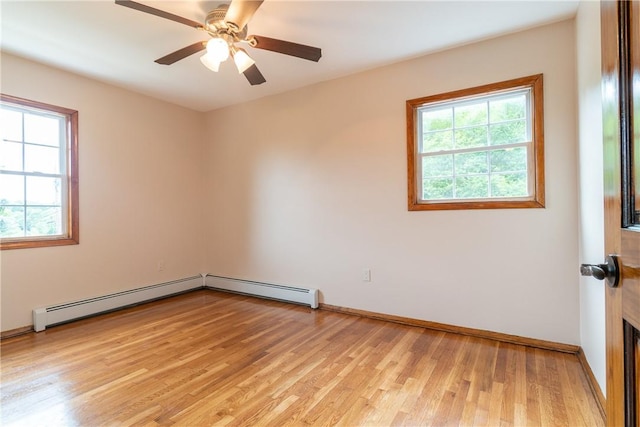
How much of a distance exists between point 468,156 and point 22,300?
428cm

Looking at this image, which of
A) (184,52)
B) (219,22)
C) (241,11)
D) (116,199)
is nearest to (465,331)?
(241,11)

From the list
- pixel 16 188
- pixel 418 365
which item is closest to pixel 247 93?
pixel 16 188

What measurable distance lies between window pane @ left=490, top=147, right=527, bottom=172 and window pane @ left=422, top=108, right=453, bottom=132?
490 millimetres

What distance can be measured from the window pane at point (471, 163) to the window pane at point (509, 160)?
69mm

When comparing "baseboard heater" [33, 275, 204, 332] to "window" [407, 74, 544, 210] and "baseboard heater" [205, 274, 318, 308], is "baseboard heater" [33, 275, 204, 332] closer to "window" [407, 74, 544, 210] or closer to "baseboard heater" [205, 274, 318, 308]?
"baseboard heater" [205, 274, 318, 308]

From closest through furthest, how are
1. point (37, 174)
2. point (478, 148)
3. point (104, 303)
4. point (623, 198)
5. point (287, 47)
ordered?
point (623, 198) < point (287, 47) < point (478, 148) < point (37, 174) < point (104, 303)

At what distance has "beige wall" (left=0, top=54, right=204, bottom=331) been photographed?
287 cm

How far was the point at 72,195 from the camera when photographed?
10.4 feet

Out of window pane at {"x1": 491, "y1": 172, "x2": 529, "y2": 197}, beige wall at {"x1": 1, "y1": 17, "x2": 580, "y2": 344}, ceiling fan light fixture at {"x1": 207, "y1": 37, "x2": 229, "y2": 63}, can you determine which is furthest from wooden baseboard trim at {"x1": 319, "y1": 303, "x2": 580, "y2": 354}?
ceiling fan light fixture at {"x1": 207, "y1": 37, "x2": 229, "y2": 63}

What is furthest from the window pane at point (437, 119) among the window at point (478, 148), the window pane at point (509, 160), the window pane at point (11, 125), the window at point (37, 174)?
the window pane at point (11, 125)

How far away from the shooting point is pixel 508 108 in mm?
2602

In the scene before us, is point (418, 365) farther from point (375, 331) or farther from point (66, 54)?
point (66, 54)

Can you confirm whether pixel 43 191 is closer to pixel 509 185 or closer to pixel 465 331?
pixel 465 331

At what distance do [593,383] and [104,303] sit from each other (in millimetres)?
4261
